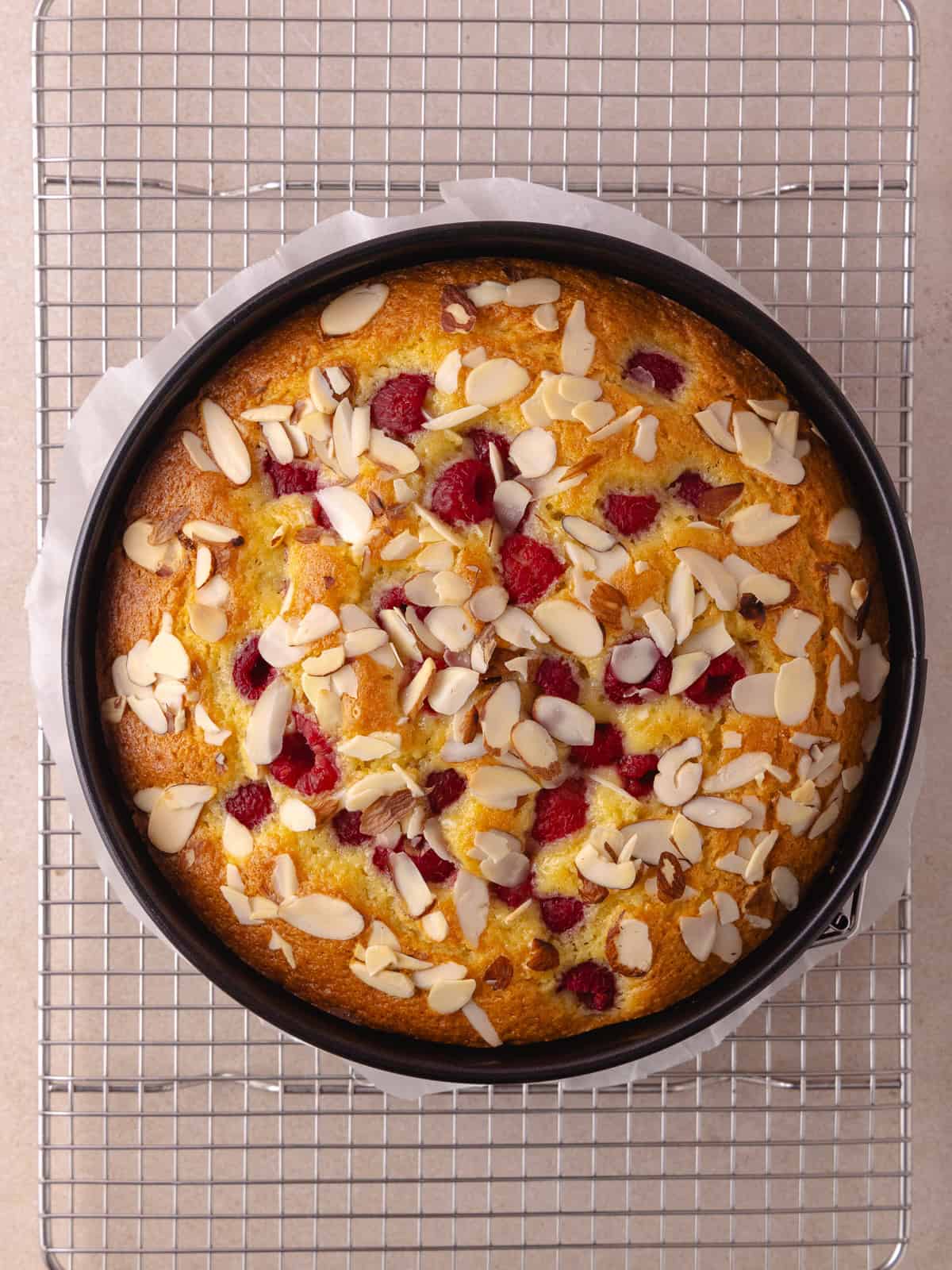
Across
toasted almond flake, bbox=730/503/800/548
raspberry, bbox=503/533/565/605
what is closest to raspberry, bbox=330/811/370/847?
raspberry, bbox=503/533/565/605

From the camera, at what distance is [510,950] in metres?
1.34

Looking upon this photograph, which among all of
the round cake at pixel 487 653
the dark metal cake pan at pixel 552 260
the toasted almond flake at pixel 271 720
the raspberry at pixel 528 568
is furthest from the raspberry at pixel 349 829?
the raspberry at pixel 528 568

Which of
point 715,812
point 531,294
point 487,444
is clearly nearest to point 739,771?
point 715,812

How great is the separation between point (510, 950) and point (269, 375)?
28.4 inches

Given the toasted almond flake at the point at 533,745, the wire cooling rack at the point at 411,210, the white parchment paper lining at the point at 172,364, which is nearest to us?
the toasted almond flake at the point at 533,745

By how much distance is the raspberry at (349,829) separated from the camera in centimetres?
132

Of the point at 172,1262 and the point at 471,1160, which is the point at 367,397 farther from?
the point at 172,1262

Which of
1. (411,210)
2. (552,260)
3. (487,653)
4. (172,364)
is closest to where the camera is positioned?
(487,653)

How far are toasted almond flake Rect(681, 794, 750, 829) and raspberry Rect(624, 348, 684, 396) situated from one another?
0.47m

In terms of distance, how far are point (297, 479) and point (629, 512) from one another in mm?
378

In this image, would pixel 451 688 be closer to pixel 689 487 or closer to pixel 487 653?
pixel 487 653

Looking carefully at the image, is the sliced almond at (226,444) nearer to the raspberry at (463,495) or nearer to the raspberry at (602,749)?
the raspberry at (463,495)

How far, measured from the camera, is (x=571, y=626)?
1.30m

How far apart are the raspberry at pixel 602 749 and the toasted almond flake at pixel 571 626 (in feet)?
0.29
